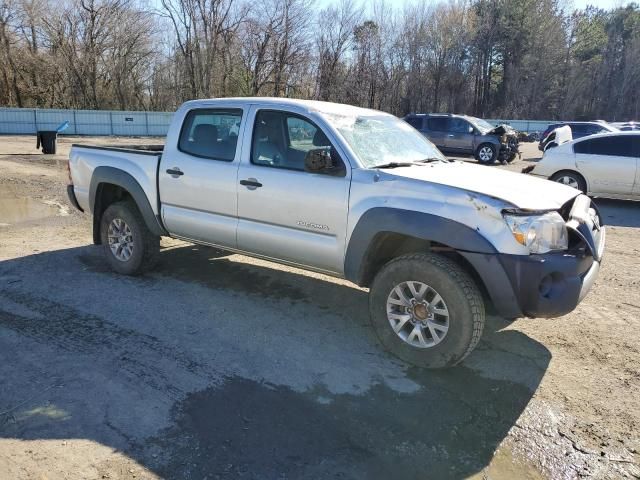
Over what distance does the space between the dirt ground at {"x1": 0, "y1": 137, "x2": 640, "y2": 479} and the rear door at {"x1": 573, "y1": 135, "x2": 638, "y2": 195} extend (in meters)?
6.14

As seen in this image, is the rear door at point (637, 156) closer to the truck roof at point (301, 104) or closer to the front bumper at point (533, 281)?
the truck roof at point (301, 104)

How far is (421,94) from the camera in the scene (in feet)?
177

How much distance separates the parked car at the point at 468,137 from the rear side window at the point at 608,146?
8.49 metres

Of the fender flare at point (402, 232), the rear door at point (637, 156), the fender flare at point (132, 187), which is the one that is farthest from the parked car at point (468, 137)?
the fender flare at point (402, 232)

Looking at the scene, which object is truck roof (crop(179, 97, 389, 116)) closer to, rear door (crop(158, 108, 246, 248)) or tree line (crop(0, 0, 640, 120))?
rear door (crop(158, 108, 246, 248))

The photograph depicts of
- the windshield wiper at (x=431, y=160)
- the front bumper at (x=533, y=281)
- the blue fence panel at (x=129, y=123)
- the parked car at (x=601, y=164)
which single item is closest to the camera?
the front bumper at (x=533, y=281)

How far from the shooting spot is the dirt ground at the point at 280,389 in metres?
2.85

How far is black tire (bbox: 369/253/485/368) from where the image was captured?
360cm

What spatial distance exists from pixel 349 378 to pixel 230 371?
863 mm

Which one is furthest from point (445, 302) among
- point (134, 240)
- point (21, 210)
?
Answer: point (21, 210)

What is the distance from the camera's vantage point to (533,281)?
135 inches

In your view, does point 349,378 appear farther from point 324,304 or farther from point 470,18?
point 470,18

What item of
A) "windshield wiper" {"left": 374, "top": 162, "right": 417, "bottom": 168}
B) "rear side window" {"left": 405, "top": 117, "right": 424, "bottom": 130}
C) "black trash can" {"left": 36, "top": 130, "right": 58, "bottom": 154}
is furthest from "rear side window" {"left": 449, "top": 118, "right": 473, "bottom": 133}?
"windshield wiper" {"left": 374, "top": 162, "right": 417, "bottom": 168}

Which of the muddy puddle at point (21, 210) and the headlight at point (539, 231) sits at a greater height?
the headlight at point (539, 231)
